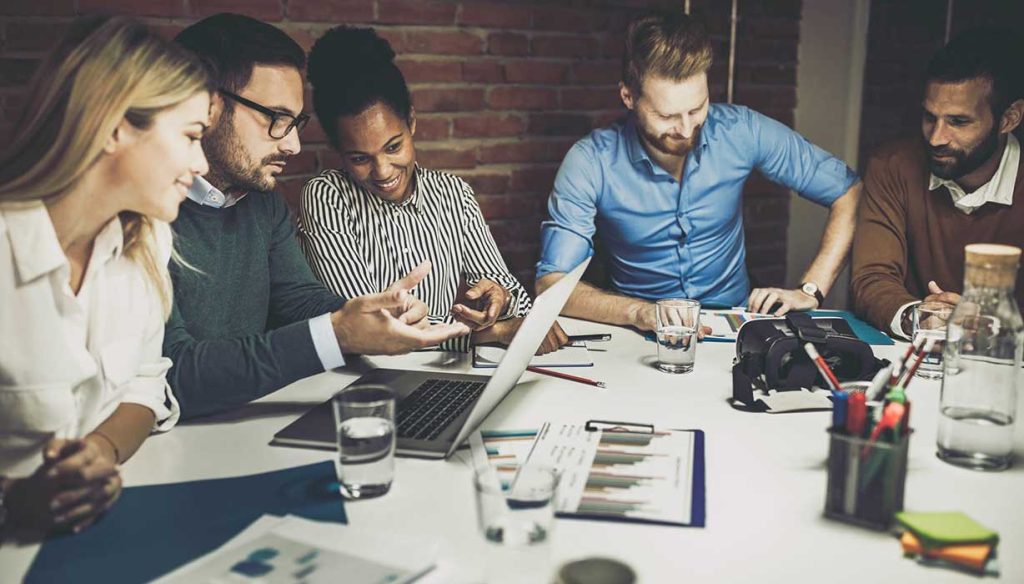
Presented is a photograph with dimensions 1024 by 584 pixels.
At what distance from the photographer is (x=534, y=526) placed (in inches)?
32.4

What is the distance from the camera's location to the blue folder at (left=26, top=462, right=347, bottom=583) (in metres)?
0.87

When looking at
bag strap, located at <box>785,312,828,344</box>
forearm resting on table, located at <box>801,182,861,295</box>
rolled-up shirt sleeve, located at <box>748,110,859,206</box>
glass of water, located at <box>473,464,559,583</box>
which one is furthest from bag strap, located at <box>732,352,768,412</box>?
rolled-up shirt sleeve, located at <box>748,110,859,206</box>

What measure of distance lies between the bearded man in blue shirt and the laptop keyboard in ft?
2.84

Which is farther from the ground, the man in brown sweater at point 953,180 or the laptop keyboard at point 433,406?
the man in brown sweater at point 953,180

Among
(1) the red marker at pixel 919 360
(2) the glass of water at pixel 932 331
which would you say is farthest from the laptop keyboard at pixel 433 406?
(2) the glass of water at pixel 932 331

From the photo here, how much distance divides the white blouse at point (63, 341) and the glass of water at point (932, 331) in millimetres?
1314

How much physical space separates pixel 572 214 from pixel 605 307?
58 centimetres

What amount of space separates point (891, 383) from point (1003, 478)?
0.18 m

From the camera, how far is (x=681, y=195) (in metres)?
2.52

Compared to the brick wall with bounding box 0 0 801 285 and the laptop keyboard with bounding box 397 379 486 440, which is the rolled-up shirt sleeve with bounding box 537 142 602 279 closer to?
the brick wall with bounding box 0 0 801 285

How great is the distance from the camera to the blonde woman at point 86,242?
106 cm

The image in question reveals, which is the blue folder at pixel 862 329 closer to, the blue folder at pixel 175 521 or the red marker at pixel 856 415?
the red marker at pixel 856 415

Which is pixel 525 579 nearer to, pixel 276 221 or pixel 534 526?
pixel 534 526

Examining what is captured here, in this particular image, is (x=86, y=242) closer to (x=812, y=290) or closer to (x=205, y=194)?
(x=205, y=194)
